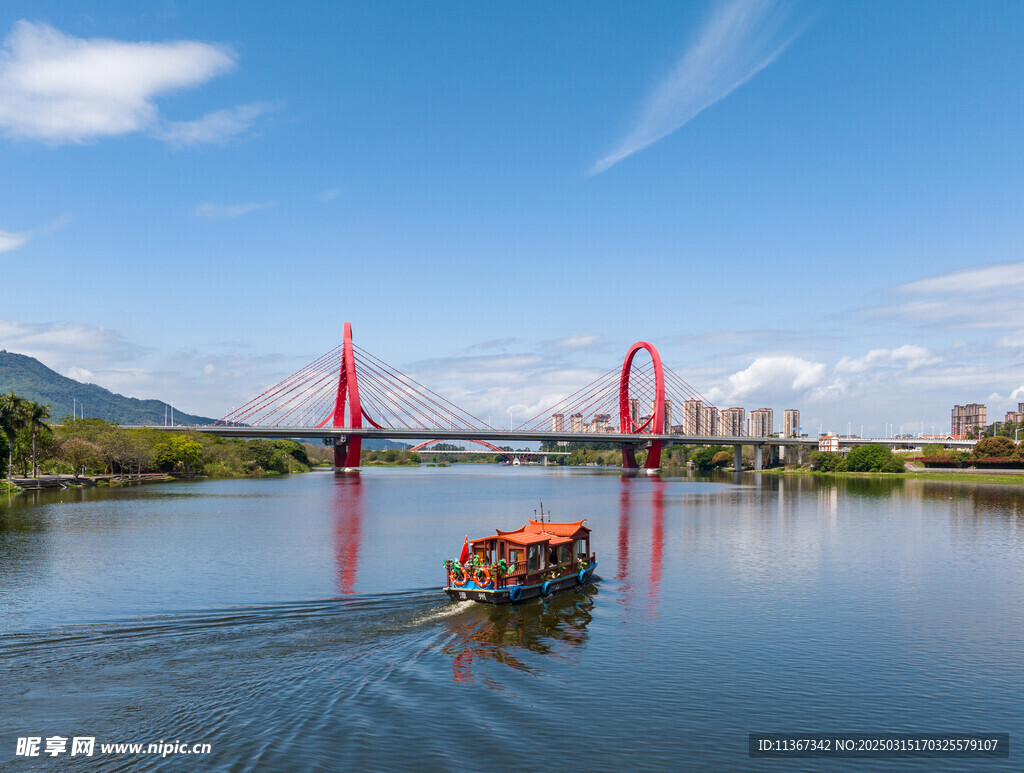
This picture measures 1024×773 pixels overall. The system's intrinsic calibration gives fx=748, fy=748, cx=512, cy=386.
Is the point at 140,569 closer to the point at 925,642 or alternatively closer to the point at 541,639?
the point at 541,639

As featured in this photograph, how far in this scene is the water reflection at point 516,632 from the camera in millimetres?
19219

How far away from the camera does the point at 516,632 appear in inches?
882

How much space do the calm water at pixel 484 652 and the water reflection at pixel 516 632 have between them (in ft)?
0.34

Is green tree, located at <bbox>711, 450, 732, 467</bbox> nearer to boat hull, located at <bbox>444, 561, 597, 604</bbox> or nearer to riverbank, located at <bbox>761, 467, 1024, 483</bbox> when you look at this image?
riverbank, located at <bbox>761, 467, 1024, 483</bbox>

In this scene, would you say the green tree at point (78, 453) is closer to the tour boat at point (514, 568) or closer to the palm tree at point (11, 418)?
the palm tree at point (11, 418)

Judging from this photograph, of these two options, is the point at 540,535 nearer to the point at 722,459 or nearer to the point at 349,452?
the point at 349,452

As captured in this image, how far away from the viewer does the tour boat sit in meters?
25.0

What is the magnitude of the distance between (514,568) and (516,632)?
3756mm

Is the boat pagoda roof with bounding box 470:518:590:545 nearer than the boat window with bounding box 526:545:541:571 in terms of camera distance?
Yes

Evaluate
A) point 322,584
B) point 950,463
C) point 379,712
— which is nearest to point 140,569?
point 322,584

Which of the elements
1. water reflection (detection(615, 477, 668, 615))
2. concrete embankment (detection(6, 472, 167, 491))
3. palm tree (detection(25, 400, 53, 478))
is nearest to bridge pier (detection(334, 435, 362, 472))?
concrete embankment (detection(6, 472, 167, 491))

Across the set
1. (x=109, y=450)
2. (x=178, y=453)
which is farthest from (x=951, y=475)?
(x=109, y=450)

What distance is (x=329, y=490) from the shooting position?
8288 cm

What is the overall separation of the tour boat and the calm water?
55 centimetres
